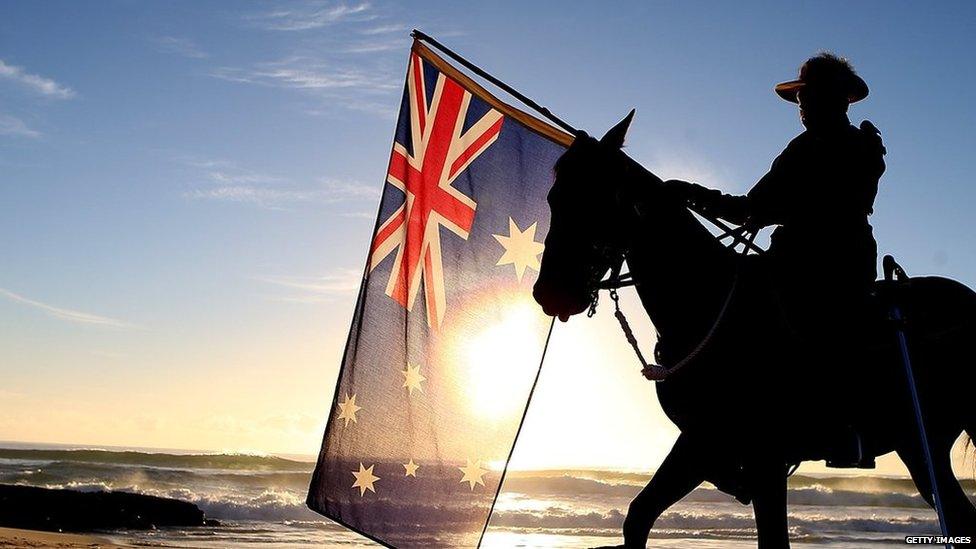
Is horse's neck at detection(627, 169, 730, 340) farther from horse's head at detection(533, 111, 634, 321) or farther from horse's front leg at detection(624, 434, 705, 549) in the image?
horse's front leg at detection(624, 434, 705, 549)

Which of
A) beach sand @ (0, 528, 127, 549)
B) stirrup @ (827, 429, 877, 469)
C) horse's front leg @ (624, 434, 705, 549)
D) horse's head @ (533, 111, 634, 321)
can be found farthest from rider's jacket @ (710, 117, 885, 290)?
beach sand @ (0, 528, 127, 549)

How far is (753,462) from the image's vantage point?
4.21m

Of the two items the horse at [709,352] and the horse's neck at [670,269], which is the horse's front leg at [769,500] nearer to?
the horse at [709,352]

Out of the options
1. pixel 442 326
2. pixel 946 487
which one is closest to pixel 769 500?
Answer: pixel 946 487

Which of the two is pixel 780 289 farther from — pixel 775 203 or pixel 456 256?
pixel 456 256

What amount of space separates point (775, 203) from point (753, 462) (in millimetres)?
1308

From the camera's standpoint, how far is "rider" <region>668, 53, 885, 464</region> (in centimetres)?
454

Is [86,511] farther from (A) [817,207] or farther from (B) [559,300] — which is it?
(A) [817,207]

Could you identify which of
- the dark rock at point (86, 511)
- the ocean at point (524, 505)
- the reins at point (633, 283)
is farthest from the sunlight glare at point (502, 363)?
the dark rock at point (86, 511)

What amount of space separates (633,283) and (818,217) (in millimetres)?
986

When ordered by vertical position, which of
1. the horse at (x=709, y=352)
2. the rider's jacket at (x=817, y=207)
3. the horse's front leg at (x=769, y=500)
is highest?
the rider's jacket at (x=817, y=207)

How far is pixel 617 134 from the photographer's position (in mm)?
4520

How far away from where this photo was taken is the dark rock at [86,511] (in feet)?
53.7

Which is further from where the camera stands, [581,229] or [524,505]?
[524,505]
